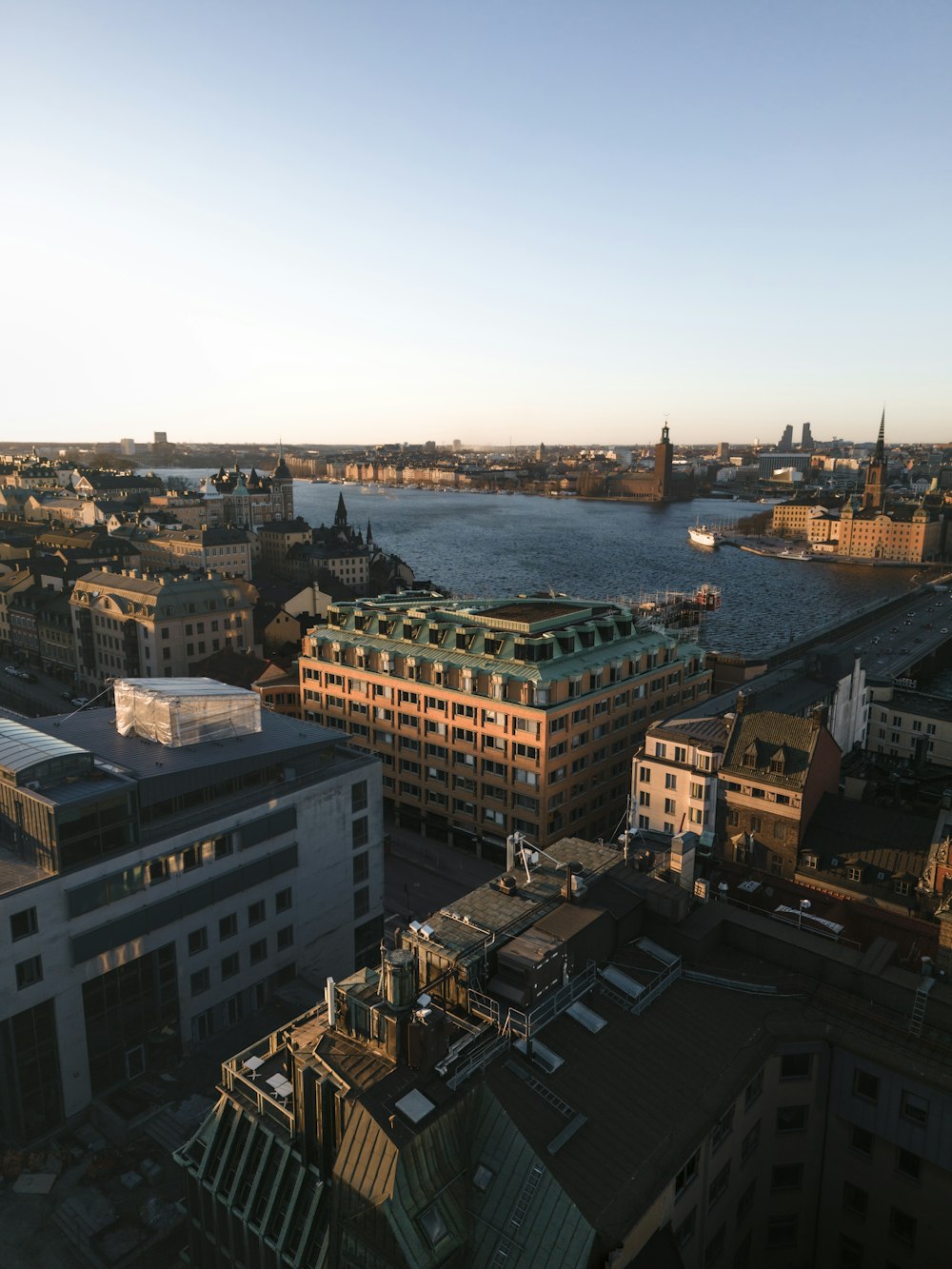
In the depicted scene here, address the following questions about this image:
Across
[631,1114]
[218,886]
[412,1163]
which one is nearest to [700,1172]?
[631,1114]

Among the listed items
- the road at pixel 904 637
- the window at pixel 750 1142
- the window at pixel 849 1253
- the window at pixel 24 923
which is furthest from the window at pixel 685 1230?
the road at pixel 904 637

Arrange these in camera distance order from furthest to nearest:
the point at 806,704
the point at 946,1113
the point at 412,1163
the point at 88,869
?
the point at 806,704, the point at 88,869, the point at 946,1113, the point at 412,1163

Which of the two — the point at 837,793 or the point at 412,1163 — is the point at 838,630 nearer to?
the point at 837,793

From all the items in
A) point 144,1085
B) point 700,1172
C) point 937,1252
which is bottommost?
point 144,1085

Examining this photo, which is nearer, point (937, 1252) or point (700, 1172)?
point (700, 1172)

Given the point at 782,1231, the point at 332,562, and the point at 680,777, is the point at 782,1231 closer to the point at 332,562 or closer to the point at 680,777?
the point at 680,777

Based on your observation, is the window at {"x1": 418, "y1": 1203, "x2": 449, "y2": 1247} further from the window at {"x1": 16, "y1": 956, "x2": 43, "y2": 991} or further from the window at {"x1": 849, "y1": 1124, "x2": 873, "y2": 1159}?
the window at {"x1": 16, "y1": 956, "x2": 43, "y2": 991}

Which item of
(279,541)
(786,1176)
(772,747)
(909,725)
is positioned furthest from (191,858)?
(279,541)
